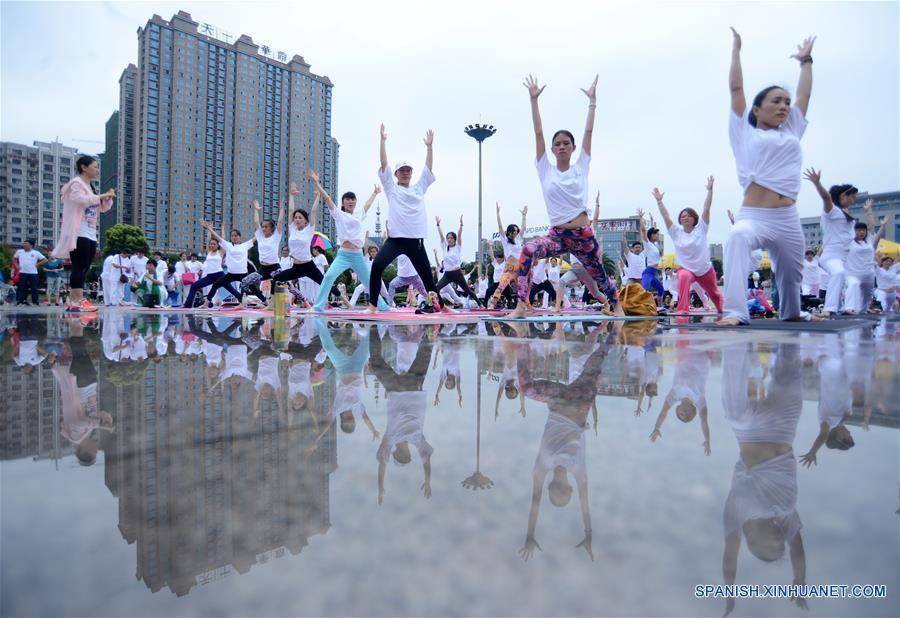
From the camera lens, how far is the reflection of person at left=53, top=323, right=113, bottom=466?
144cm

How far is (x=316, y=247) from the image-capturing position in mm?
12797

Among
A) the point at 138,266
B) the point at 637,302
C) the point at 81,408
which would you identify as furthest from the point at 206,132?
the point at 81,408

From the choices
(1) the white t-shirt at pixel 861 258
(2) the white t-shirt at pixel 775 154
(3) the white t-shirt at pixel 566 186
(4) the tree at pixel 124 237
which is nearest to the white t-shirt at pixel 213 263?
(3) the white t-shirt at pixel 566 186

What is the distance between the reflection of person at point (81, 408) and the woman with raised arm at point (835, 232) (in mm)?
8027

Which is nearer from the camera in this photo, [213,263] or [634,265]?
[634,265]

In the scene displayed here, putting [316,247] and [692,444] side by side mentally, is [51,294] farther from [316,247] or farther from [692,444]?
[692,444]

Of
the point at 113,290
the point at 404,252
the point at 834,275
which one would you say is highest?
the point at 404,252

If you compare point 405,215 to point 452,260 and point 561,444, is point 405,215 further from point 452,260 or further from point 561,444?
point 561,444

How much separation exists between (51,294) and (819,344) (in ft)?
63.0

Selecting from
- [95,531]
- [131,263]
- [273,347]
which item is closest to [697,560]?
[95,531]

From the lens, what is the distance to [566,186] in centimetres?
649

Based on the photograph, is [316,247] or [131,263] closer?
[316,247]

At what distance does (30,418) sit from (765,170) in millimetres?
5604

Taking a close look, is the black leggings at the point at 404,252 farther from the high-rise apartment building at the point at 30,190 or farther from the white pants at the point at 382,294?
the high-rise apartment building at the point at 30,190
